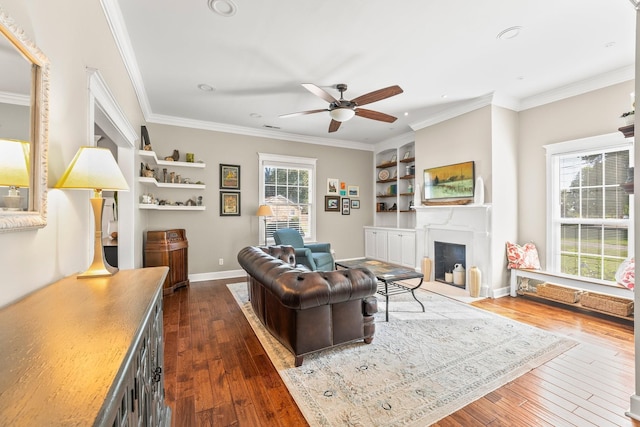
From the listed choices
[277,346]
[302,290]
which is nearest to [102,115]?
[302,290]

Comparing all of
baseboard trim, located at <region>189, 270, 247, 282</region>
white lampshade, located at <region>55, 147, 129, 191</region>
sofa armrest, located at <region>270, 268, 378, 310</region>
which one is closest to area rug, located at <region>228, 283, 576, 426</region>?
sofa armrest, located at <region>270, 268, 378, 310</region>

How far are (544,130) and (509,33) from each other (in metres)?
2.09

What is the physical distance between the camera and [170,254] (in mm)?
4254

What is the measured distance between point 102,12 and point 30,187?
178 centimetres

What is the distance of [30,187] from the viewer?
→ 110 centimetres

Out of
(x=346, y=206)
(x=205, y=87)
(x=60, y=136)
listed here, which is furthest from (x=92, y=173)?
(x=346, y=206)

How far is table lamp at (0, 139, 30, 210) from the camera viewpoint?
0.97 m

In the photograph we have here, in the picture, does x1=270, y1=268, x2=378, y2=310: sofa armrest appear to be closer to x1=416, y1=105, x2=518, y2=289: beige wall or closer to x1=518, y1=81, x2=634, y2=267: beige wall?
x1=416, y1=105, x2=518, y2=289: beige wall

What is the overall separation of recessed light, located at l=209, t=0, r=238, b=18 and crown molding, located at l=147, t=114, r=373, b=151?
3031 mm

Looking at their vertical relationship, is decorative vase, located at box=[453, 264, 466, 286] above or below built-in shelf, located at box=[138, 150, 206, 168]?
below

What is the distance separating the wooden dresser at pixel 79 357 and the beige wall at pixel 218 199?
3949 mm

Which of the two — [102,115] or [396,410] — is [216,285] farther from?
[396,410]

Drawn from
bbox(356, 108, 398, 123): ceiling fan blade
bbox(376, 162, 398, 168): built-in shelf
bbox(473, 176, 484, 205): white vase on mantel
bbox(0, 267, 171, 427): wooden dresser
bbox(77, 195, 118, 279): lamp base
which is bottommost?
bbox(0, 267, 171, 427): wooden dresser

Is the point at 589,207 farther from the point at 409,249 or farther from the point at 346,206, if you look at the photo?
the point at 346,206
